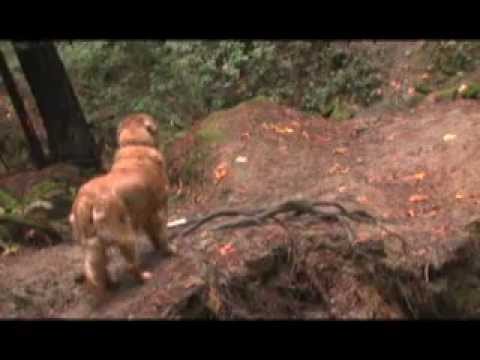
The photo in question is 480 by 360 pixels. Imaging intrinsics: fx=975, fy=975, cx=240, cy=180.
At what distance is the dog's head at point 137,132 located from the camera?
260 inches

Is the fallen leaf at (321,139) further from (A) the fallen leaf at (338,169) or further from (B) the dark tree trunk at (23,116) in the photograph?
(B) the dark tree trunk at (23,116)

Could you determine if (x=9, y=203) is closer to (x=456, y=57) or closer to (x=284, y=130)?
(x=284, y=130)

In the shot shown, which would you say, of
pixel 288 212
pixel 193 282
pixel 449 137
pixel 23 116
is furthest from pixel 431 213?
pixel 23 116

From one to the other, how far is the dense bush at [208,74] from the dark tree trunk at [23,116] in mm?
1395

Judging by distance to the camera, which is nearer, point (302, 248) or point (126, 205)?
point (126, 205)

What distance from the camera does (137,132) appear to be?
6613mm

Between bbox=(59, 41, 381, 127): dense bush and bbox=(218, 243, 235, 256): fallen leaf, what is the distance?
15.8 feet

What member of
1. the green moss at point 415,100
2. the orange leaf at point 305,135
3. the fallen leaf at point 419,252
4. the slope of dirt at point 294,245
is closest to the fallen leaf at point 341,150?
the slope of dirt at point 294,245

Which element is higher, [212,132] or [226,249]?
[212,132]

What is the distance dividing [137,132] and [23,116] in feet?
12.8

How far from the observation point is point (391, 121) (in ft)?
34.5
